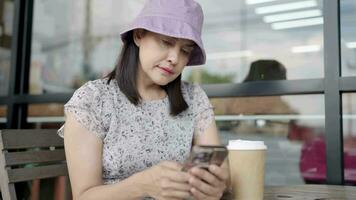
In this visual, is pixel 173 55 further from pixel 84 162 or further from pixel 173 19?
pixel 84 162

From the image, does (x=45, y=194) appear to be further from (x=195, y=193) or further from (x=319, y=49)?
(x=319, y=49)

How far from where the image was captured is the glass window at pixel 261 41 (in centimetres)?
193

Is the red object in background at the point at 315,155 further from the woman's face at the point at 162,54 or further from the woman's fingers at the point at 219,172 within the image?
the woman's fingers at the point at 219,172

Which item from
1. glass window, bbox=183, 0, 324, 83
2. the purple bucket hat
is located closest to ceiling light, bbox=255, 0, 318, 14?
glass window, bbox=183, 0, 324, 83

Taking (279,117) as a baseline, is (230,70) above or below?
above

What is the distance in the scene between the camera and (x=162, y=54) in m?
1.05

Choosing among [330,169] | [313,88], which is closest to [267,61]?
[313,88]

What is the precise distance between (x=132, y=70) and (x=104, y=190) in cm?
42

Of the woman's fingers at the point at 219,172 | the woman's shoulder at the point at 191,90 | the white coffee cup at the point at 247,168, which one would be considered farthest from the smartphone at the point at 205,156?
the woman's shoulder at the point at 191,90

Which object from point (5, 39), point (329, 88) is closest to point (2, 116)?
point (5, 39)

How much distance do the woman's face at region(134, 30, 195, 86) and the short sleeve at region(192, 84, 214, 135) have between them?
20cm

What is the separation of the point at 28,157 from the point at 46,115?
112 cm

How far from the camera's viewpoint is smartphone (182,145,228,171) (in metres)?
0.56

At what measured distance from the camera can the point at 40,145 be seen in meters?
1.32
